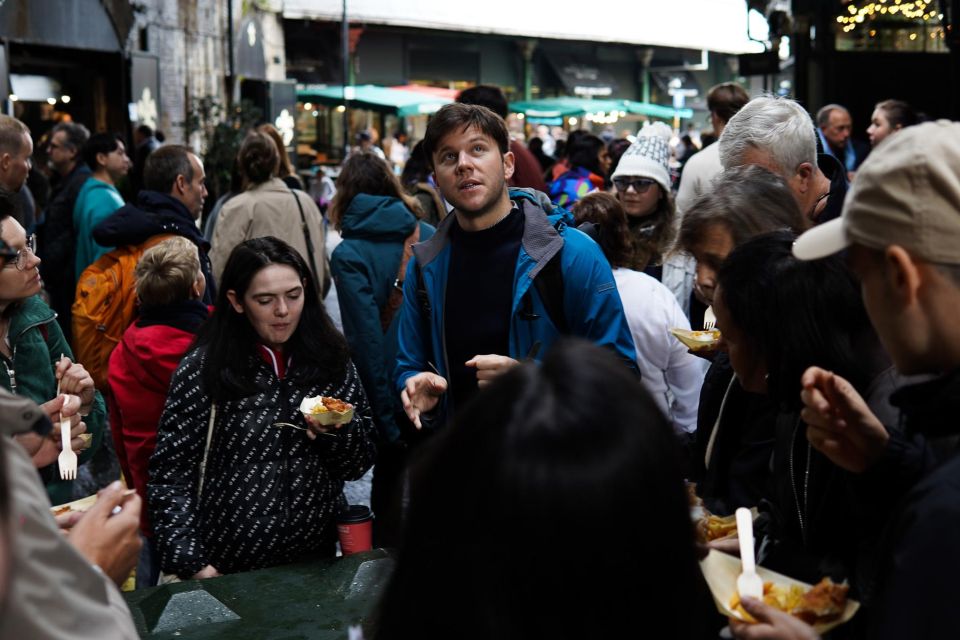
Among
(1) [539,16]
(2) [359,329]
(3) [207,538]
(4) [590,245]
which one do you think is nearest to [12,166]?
(2) [359,329]

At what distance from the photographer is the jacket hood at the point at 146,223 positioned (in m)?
6.30

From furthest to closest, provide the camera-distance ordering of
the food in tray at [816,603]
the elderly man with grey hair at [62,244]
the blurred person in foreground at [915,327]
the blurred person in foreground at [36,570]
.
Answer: the elderly man with grey hair at [62,244], the food in tray at [816,603], the blurred person in foreground at [915,327], the blurred person in foreground at [36,570]

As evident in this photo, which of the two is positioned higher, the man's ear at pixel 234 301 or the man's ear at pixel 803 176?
the man's ear at pixel 803 176

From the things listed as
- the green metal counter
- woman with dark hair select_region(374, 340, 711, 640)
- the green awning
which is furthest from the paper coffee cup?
the green awning

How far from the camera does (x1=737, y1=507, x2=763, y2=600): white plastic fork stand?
2340 millimetres

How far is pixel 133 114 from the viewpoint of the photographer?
48.2ft

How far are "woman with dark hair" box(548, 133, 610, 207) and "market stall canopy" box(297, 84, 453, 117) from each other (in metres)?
17.4

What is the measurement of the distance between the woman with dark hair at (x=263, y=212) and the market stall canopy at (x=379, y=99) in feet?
62.2

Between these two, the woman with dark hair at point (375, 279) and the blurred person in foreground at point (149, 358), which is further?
the woman with dark hair at point (375, 279)

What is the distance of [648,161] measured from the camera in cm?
603

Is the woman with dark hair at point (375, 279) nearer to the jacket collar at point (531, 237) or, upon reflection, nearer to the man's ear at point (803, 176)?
the jacket collar at point (531, 237)

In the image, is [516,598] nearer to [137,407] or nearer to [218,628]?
[218,628]

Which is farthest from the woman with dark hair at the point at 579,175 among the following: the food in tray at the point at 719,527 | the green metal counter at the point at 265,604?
the food in tray at the point at 719,527

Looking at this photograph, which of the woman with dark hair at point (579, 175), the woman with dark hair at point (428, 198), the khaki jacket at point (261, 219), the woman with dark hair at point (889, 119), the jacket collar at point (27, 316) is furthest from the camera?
the woman with dark hair at point (889, 119)
